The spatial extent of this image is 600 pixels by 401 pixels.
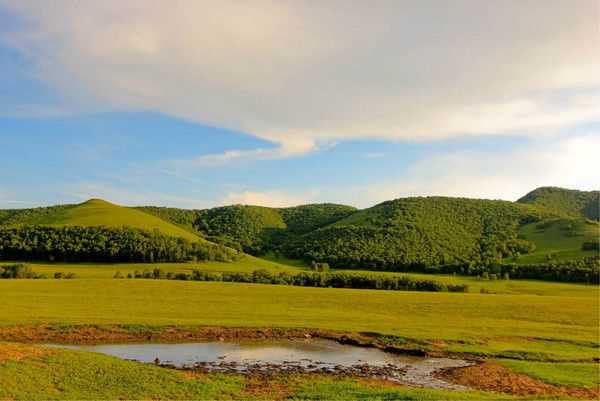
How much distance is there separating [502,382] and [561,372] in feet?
20.1

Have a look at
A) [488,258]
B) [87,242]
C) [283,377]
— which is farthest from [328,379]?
[488,258]

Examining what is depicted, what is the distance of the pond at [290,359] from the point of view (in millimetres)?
32688

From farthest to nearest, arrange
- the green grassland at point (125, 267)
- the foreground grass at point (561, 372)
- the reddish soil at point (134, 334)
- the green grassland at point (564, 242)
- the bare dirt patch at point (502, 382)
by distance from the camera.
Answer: the green grassland at point (564, 242)
the green grassland at point (125, 267)
the reddish soil at point (134, 334)
the foreground grass at point (561, 372)
the bare dirt patch at point (502, 382)

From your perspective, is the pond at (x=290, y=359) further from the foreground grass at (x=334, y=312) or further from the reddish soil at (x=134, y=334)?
the foreground grass at (x=334, y=312)

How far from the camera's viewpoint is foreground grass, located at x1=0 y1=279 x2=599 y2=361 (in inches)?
1795

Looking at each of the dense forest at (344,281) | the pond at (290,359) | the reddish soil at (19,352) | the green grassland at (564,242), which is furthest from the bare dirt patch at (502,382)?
the green grassland at (564,242)

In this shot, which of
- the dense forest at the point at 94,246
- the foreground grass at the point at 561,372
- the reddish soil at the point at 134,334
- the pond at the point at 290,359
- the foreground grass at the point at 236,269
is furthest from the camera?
the dense forest at the point at 94,246

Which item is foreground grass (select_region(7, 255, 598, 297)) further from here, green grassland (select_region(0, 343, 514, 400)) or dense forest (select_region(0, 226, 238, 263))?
green grassland (select_region(0, 343, 514, 400))

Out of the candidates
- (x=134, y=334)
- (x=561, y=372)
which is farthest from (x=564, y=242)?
(x=134, y=334)

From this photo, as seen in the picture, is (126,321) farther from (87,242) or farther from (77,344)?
(87,242)

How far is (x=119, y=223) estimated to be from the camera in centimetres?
19262

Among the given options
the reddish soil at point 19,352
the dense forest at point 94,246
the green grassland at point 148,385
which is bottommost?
the green grassland at point 148,385

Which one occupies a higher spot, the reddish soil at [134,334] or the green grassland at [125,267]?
the green grassland at [125,267]

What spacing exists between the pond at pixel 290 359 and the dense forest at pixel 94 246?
11143cm
